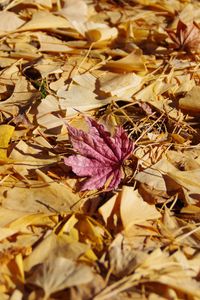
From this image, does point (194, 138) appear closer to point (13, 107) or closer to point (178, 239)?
point (178, 239)

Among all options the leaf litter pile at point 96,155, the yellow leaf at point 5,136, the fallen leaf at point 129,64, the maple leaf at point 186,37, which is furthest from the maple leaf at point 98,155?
the maple leaf at point 186,37

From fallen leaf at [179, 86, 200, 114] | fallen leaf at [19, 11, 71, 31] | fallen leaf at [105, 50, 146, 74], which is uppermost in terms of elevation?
fallen leaf at [19, 11, 71, 31]

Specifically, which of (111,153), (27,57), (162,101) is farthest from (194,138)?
(27,57)

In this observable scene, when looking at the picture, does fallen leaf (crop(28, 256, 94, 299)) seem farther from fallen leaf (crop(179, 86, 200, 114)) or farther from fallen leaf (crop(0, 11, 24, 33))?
fallen leaf (crop(0, 11, 24, 33))

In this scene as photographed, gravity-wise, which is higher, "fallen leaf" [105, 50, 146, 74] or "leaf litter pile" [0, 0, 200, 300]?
"fallen leaf" [105, 50, 146, 74]

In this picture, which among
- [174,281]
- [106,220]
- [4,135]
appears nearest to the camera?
[174,281]

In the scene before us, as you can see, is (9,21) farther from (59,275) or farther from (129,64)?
(59,275)

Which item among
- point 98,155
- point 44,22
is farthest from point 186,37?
point 98,155

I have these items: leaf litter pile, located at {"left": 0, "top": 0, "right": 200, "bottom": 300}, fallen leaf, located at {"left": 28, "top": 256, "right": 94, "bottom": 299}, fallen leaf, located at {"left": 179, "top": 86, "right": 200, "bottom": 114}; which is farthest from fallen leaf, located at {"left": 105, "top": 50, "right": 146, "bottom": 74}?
fallen leaf, located at {"left": 28, "top": 256, "right": 94, "bottom": 299}
